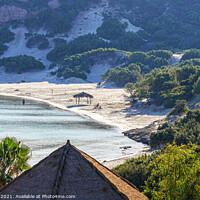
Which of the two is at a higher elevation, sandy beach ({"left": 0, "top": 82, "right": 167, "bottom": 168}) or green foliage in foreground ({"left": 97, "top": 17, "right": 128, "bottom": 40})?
green foliage in foreground ({"left": 97, "top": 17, "right": 128, "bottom": 40})

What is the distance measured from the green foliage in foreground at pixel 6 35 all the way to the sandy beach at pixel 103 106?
6002 cm

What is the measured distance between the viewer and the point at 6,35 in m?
125

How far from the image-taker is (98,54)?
99750 millimetres

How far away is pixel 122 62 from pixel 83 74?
16.5m

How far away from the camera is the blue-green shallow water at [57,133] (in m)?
24.4

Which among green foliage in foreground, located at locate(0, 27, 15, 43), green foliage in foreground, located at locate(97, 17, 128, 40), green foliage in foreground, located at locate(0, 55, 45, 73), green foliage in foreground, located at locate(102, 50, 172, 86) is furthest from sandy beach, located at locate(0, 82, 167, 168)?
green foliage in foreground, located at locate(97, 17, 128, 40)

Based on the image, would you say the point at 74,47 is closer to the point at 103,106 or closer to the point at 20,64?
the point at 20,64

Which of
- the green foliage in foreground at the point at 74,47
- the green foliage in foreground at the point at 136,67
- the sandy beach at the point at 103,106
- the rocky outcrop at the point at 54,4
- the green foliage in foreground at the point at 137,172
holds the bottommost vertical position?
the green foliage in foreground at the point at 137,172

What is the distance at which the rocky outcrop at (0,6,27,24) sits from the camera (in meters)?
144

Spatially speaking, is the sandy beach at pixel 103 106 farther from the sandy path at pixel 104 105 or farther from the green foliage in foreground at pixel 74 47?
the green foliage in foreground at pixel 74 47

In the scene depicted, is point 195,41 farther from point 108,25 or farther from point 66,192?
point 66,192

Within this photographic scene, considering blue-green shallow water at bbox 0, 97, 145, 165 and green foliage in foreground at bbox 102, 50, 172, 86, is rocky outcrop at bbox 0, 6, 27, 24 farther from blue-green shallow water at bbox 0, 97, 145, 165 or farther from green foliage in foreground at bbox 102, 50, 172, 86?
blue-green shallow water at bbox 0, 97, 145, 165

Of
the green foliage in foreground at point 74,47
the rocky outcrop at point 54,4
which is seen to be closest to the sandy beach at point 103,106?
the green foliage in foreground at point 74,47

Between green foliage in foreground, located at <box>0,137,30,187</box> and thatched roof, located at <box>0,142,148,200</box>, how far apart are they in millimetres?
2571
